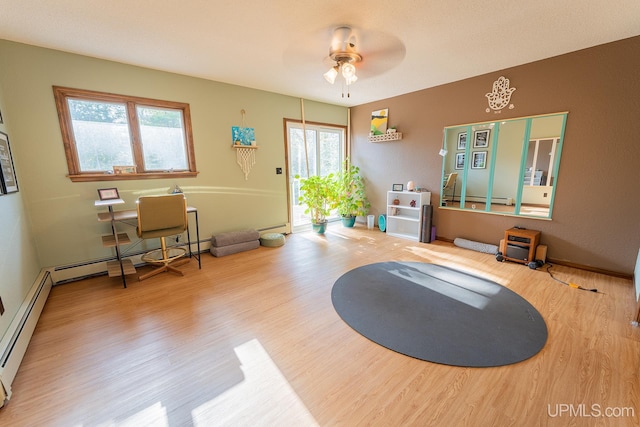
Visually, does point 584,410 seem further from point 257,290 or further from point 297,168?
point 297,168

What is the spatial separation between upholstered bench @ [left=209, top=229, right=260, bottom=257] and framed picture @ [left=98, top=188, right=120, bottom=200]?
130 cm

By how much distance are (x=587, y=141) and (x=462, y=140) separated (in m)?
1.38

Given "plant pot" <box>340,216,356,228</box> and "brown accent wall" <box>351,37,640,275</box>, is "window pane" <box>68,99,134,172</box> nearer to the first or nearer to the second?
"plant pot" <box>340,216,356,228</box>

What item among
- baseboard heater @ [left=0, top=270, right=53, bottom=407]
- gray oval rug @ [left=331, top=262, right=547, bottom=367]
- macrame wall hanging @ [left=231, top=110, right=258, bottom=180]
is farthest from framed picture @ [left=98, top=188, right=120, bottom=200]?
gray oval rug @ [left=331, top=262, right=547, bottom=367]

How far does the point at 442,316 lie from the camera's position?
2189 mm

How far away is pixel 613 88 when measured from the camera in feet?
9.00

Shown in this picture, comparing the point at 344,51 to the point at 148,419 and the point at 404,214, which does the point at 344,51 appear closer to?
the point at 148,419

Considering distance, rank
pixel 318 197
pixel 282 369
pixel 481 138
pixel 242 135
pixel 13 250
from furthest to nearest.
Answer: pixel 318 197
pixel 242 135
pixel 481 138
pixel 13 250
pixel 282 369

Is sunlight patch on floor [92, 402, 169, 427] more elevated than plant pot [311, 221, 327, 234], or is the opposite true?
plant pot [311, 221, 327, 234]

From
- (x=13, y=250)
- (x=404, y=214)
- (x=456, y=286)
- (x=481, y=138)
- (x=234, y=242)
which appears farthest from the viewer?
(x=404, y=214)

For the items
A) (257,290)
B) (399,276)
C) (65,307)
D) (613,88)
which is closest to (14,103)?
(65,307)

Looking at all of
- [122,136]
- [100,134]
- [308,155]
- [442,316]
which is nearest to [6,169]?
[100,134]

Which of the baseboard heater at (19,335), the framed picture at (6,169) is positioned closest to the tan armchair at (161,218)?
the baseboard heater at (19,335)

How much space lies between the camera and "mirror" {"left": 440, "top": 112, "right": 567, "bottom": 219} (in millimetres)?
3256
